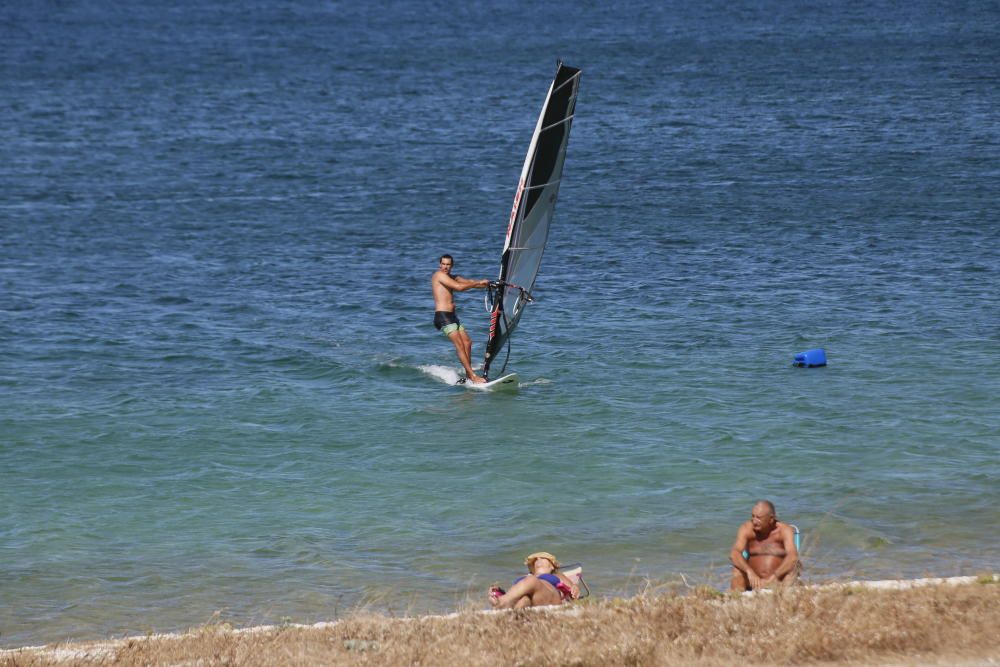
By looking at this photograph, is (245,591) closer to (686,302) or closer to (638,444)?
(638,444)

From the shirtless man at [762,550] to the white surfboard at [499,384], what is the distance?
363 inches

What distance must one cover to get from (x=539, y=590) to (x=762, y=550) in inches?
79.4

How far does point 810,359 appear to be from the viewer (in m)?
22.3

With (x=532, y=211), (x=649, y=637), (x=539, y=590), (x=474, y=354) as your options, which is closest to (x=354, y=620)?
(x=539, y=590)

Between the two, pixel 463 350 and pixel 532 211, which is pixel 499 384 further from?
pixel 532 211

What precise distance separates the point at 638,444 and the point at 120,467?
21.8 ft

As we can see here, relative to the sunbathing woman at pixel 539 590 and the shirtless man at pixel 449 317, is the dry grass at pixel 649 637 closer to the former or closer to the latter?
the sunbathing woman at pixel 539 590

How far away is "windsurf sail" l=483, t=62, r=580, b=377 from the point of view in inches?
837

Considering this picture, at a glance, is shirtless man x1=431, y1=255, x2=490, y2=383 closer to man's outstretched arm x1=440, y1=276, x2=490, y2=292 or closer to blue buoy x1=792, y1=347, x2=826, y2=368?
man's outstretched arm x1=440, y1=276, x2=490, y2=292

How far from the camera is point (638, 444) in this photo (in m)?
19.1

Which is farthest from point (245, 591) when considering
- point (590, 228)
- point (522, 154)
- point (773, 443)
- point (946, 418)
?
point (522, 154)

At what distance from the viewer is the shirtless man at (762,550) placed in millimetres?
12633

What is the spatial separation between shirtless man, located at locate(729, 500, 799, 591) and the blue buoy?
32.0 feet

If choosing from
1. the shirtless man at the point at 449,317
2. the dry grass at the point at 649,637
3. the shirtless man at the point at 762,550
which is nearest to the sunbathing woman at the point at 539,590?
the dry grass at the point at 649,637
